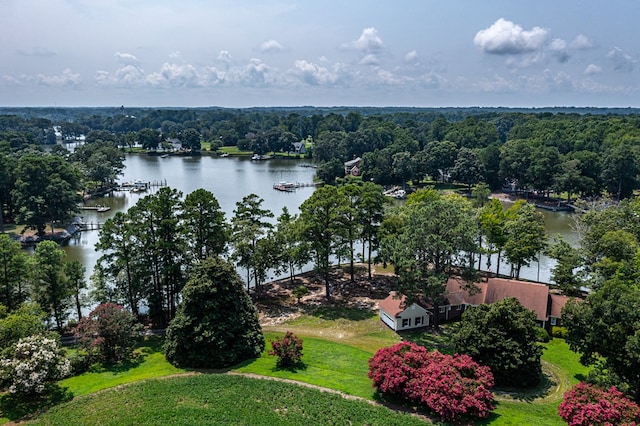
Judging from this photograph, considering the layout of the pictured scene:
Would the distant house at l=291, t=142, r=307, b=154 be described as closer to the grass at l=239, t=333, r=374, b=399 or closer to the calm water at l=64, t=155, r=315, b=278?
the calm water at l=64, t=155, r=315, b=278

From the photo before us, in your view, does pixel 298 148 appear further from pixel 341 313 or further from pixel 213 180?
pixel 341 313

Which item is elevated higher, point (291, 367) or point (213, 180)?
point (213, 180)

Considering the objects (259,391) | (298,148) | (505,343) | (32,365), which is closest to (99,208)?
(32,365)

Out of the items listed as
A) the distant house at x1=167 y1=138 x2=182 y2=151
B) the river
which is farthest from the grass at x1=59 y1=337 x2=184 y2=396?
the distant house at x1=167 y1=138 x2=182 y2=151

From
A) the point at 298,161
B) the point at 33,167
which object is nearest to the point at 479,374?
the point at 33,167

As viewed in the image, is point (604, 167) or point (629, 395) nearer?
point (629, 395)

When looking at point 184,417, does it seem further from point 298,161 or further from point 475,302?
point 298,161
